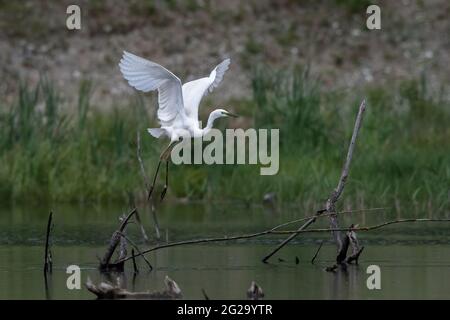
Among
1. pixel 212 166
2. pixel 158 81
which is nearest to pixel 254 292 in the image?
pixel 158 81

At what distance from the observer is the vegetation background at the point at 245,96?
49.0 ft

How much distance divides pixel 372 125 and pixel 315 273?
19.7 ft

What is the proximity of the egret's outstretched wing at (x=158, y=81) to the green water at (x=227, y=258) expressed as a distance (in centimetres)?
101

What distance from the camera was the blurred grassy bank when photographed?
1483 centimetres

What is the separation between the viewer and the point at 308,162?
49.2ft

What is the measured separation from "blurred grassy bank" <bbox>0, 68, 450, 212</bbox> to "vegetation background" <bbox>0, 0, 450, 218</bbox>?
17mm

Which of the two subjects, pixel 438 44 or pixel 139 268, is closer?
pixel 139 268

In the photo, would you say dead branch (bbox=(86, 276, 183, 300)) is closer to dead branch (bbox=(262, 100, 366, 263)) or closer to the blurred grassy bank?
dead branch (bbox=(262, 100, 366, 263))

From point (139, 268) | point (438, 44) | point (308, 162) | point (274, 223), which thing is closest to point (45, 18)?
point (438, 44)

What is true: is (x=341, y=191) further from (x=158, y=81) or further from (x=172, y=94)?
(x=172, y=94)

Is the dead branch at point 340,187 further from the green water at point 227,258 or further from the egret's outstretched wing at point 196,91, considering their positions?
the egret's outstretched wing at point 196,91
